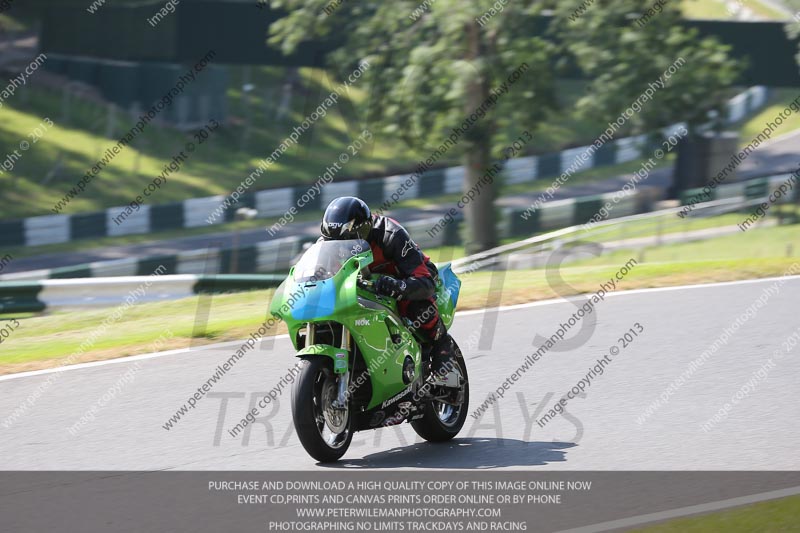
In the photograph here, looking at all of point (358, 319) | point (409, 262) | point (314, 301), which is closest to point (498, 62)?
point (409, 262)

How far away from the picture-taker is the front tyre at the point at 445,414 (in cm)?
767

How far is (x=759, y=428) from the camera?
7.95 meters

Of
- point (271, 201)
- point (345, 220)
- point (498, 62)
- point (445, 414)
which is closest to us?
point (345, 220)

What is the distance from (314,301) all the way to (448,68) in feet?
48.0

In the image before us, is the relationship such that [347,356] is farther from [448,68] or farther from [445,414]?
[448,68]

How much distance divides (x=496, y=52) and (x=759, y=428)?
14.7 metres

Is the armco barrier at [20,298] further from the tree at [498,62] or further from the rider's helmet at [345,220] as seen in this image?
the rider's helmet at [345,220]

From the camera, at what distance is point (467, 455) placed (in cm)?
742

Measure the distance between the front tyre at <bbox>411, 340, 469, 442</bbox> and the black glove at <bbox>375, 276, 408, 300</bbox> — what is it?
0.92 metres

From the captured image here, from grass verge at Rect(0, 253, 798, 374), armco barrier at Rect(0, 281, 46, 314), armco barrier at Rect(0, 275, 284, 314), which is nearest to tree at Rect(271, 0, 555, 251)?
grass verge at Rect(0, 253, 798, 374)

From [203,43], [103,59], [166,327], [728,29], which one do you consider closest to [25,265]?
[203,43]

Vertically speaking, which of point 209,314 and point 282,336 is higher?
point 282,336

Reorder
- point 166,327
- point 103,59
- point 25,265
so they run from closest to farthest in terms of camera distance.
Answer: point 166,327
point 25,265
point 103,59
